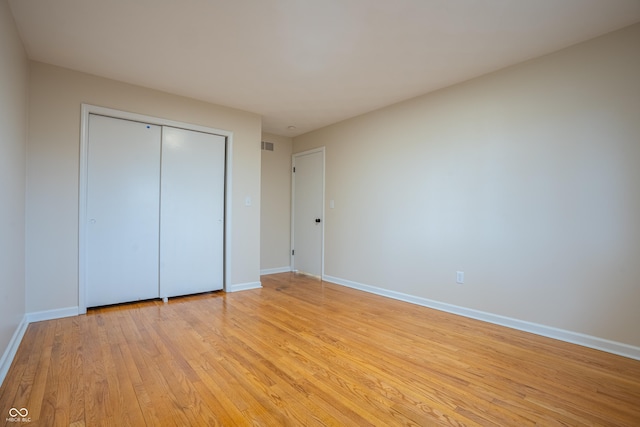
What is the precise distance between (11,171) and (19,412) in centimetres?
166

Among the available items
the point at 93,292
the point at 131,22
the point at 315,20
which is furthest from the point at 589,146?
the point at 93,292

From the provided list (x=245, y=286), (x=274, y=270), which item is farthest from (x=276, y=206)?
(x=245, y=286)

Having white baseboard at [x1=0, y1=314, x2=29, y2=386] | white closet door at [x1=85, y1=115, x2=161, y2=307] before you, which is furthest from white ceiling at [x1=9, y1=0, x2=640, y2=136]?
white baseboard at [x1=0, y1=314, x2=29, y2=386]

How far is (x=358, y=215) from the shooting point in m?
4.36

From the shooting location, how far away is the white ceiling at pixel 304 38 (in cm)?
209

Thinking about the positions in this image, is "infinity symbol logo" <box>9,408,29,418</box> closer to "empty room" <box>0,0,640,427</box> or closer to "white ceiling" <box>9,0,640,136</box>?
"empty room" <box>0,0,640,427</box>

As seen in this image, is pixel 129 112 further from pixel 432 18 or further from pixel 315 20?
pixel 432 18

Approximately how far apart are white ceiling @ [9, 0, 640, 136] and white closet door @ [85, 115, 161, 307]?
0.64m

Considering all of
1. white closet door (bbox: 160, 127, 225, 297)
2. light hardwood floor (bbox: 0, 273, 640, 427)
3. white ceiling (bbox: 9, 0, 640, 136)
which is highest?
white ceiling (bbox: 9, 0, 640, 136)

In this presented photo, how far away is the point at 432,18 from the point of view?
7.17ft

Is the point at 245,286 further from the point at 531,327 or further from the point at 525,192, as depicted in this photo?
the point at 525,192

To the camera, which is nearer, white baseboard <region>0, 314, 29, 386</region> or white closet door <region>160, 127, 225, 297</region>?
white baseboard <region>0, 314, 29, 386</region>

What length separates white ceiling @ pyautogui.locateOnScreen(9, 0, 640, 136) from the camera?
209cm

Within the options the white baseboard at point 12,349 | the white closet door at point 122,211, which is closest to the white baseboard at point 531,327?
the white closet door at point 122,211
